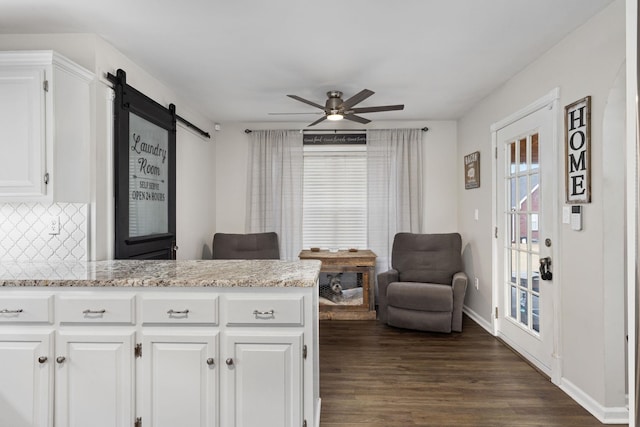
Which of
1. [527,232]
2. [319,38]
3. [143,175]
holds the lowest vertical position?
[527,232]

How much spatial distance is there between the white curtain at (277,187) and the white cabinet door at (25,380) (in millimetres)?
3078

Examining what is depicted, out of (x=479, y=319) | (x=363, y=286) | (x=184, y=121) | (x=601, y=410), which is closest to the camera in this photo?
(x=601, y=410)

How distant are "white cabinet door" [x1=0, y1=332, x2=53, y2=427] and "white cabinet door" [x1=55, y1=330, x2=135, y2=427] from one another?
0.24ft

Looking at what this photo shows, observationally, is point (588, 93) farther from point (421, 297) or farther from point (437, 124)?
point (437, 124)

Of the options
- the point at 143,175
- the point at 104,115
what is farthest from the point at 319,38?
the point at 143,175

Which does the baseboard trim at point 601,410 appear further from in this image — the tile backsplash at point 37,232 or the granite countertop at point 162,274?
the tile backsplash at point 37,232

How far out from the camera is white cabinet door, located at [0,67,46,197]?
2.16 metres

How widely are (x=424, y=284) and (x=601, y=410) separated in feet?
6.03

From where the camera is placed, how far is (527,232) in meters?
3.04

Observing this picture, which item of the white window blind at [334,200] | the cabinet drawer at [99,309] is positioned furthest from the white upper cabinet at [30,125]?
the white window blind at [334,200]

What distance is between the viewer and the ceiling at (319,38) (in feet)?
7.00

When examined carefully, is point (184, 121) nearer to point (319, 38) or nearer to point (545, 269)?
point (319, 38)

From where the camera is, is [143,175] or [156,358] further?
[143,175]

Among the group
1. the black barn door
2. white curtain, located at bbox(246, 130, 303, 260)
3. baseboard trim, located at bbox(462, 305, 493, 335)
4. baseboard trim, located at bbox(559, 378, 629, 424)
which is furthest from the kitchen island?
white curtain, located at bbox(246, 130, 303, 260)
